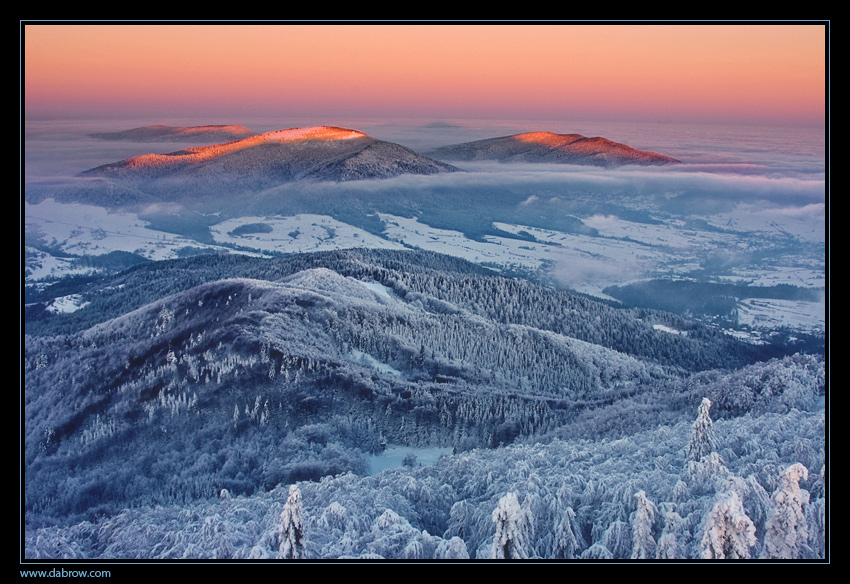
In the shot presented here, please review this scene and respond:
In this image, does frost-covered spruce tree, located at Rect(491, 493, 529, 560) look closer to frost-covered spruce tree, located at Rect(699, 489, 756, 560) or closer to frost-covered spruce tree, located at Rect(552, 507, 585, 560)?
frost-covered spruce tree, located at Rect(552, 507, 585, 560)

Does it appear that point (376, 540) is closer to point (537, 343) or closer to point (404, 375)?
point (404, 375)

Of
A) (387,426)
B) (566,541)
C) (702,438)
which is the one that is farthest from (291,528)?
(387,426)

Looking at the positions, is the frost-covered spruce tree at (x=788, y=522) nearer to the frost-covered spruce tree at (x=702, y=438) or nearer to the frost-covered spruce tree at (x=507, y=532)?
the frost-covered spruce tree at (x=702, y=438)

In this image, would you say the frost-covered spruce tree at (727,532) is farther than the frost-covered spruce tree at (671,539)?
No

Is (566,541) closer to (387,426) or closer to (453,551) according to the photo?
(453,551)

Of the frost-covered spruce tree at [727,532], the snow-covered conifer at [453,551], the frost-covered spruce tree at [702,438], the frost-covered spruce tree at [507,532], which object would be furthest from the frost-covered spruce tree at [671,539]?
the snow-covered conifer at [453,551]

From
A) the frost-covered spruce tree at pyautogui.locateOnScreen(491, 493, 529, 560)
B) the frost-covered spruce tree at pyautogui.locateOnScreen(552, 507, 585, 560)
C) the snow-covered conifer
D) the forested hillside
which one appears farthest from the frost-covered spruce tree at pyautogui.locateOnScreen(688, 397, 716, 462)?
the snow-covered conifer
